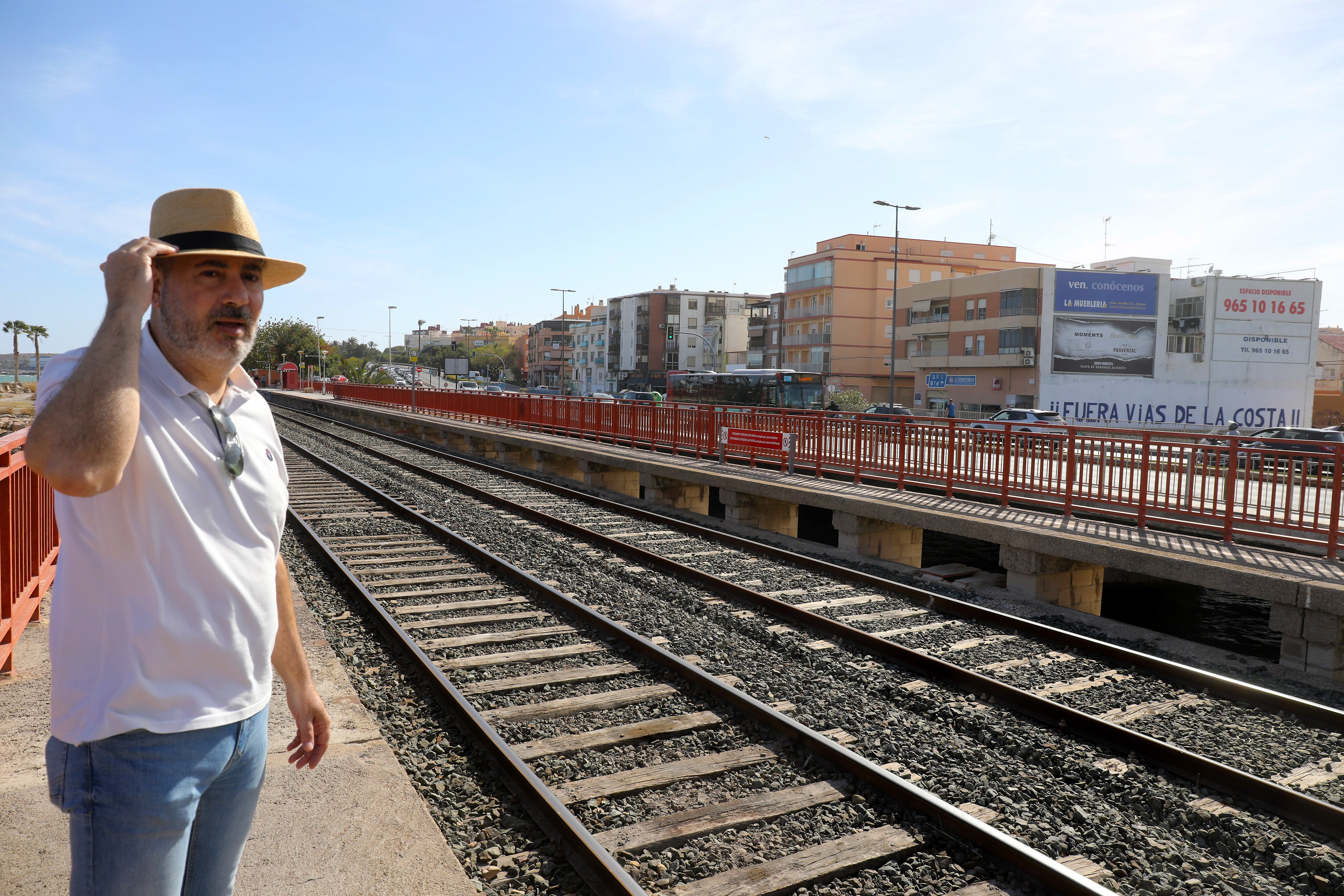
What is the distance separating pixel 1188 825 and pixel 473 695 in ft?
13.2

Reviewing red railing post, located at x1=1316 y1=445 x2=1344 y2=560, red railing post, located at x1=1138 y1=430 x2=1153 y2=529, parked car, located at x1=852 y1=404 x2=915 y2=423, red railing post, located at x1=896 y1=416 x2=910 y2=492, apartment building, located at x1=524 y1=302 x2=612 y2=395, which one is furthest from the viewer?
apartment building, located at x1=524 y1=302 x2=612 y2=395

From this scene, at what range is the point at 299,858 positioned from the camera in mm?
3514

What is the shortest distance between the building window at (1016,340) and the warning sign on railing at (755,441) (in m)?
43.9

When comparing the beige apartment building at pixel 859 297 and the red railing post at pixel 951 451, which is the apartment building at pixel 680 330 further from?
the red railing post at pixel 951 451

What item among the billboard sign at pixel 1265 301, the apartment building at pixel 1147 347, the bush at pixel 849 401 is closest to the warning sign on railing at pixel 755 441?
the bush at pixel 849 401

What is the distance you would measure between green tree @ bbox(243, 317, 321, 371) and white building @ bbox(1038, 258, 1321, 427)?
89276 millimetres

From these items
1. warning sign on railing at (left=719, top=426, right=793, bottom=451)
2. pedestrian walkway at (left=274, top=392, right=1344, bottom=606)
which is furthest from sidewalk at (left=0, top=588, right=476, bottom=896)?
warning sign on railing at (left=719, top=426, right=793, bottom=451)

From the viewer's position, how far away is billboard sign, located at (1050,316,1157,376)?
180 ft

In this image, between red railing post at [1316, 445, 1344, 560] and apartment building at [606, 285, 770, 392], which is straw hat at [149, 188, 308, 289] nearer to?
red railing post at [1316, 445, 1344, 560]

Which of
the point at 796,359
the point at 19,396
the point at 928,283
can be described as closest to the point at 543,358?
the point at 796,359

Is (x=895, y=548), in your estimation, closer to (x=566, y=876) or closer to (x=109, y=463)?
(x=566, y=876)

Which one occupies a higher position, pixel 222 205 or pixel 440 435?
pixel 222 205

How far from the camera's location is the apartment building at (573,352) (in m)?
123

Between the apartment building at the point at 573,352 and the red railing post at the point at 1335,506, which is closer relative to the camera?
the red railing post at the point at 1335,506
